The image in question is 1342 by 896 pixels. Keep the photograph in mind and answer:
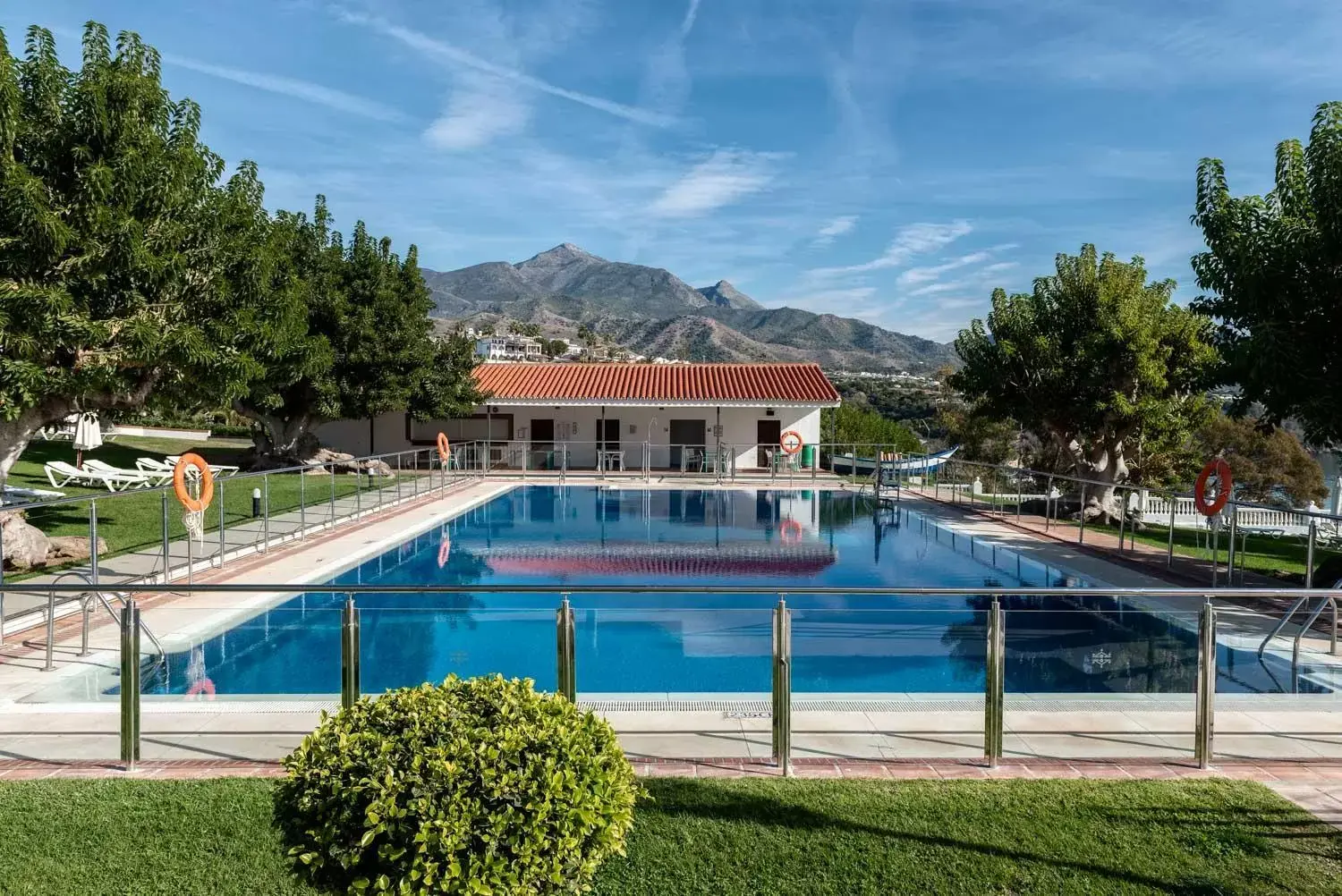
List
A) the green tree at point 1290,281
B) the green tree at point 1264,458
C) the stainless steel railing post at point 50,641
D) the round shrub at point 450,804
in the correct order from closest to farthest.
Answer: the round shrub at point 450,804, the stainless steel railing post at point 50,641, the green tree at point 1290,281, the green tree at point 1264,458

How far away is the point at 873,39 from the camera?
67.5ft

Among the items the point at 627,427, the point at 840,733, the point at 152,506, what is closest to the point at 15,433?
the point at 152,506

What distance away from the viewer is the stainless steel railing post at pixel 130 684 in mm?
4645

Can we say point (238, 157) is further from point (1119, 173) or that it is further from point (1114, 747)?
point (1119, 173)

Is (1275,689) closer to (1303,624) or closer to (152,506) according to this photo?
(1303,624)

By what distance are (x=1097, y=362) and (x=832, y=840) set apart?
15.0 m

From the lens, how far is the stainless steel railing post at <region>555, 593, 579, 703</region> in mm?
4746

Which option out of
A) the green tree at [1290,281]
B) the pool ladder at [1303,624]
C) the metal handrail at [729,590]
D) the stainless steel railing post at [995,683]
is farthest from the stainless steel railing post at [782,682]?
the green tree at [1290,281]

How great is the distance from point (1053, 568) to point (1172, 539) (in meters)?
1.72

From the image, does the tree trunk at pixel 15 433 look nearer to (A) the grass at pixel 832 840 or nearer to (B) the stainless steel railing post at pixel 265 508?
(B) the stainless steel railing post at pixel 265 508

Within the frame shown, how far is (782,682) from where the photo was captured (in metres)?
4.81

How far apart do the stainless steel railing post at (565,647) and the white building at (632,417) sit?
72.6 ft

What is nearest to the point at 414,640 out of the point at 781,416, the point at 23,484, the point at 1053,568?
the point at 1053,568

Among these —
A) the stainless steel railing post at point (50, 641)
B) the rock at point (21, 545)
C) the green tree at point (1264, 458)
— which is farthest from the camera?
the green tree at point (1264, 458)
